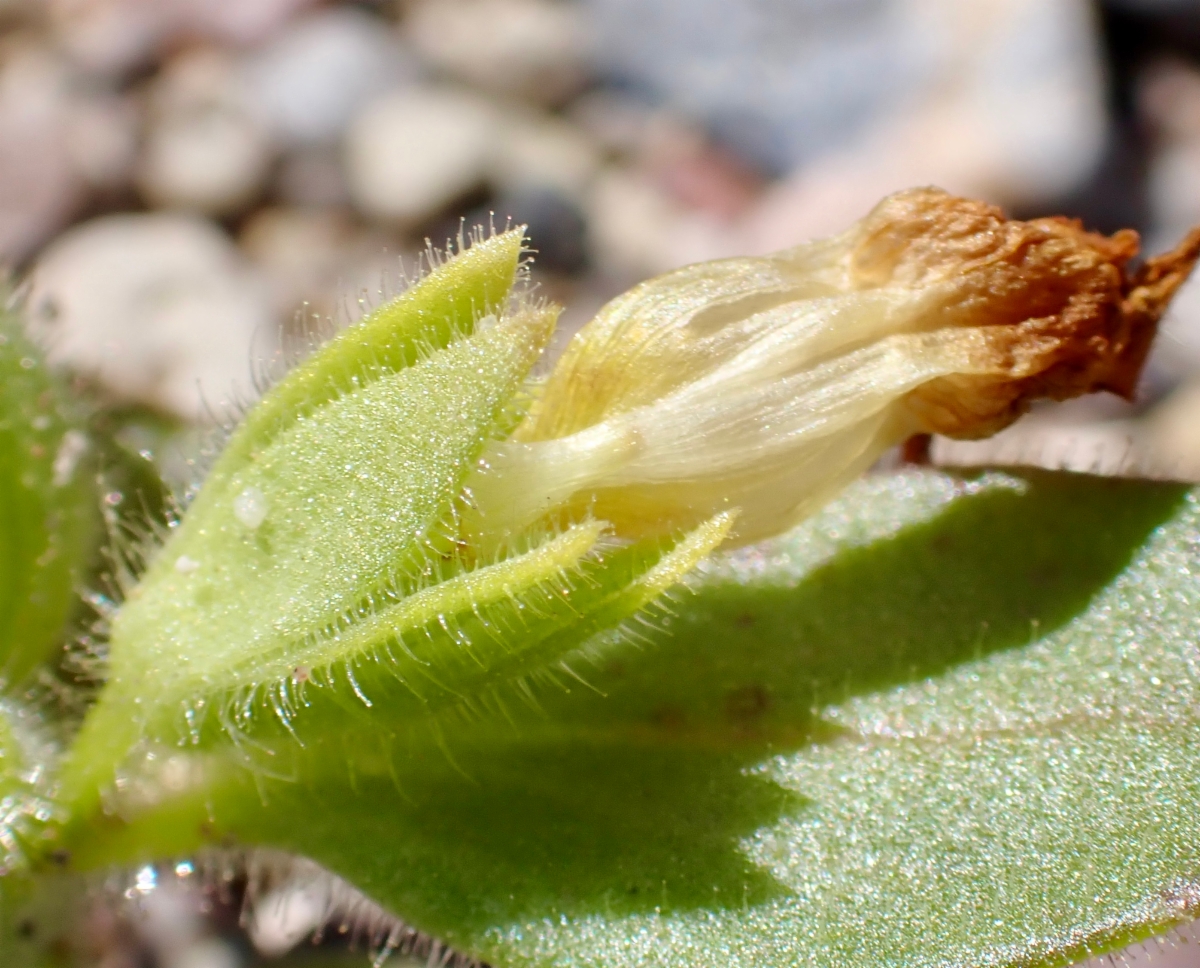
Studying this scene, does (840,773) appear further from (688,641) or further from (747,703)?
(688,641)

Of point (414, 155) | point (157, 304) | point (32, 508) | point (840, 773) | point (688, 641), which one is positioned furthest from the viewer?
point (414, 155)

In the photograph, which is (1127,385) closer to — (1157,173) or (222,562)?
(222,562)

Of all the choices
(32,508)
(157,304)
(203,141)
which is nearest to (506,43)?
(203,141)

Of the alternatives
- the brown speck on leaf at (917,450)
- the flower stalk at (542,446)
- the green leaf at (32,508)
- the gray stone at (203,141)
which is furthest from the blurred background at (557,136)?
the flower stalk at (542,446)

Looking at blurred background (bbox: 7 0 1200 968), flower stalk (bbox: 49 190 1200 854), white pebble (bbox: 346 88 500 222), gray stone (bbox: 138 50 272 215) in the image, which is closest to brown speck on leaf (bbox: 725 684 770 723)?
flower stalk (bbox: 49 190 1200 854)

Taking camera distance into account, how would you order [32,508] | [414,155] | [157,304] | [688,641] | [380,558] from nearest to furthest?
[380,558]
[688,641]
[32,508]
[157,304]
[414,155]

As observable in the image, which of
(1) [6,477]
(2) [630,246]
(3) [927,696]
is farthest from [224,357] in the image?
(3) [927,696]
